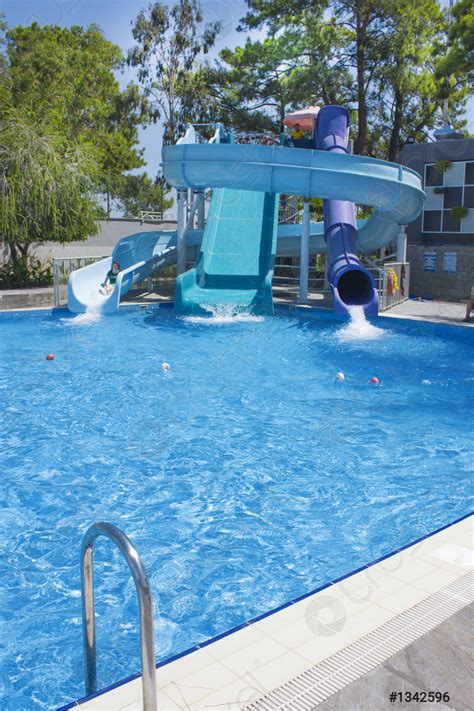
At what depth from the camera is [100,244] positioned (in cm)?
2355

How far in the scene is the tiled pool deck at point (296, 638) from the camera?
2.51m

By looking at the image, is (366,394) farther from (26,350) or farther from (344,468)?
(26,350)

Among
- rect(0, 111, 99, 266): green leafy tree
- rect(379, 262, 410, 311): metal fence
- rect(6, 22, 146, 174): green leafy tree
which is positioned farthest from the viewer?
rect(6, 22, 146, 174): green leafy tree

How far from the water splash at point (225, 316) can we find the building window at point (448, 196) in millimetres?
7494

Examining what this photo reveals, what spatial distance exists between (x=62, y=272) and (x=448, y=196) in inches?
→ 422

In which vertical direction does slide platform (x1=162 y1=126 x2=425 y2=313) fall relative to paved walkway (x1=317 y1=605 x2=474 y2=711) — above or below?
above

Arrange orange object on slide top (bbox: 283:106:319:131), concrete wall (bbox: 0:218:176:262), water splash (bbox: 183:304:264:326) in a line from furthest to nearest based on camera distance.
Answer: orange object on slide top (bbox: 283:106:319:131) < concrete wall (bbox: 0:218:176:262) < water splash (bbox: 183:304:264:326)

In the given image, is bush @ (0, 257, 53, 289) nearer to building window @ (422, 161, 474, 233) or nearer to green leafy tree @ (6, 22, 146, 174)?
green leafy tree @ (6, 22, 146, 174)

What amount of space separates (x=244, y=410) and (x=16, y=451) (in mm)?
2590

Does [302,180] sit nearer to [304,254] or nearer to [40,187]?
[304,254]

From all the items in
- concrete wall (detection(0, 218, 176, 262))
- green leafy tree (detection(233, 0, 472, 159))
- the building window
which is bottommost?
concrete wall (detection(0, 218, 176, 262))

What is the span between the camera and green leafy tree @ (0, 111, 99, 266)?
15492 millimetres

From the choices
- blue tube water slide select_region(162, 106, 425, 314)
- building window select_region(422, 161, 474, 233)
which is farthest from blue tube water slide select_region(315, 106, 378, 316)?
building window select_region(422, 161, 474, 233)

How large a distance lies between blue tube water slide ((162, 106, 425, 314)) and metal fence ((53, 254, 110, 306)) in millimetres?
2829
